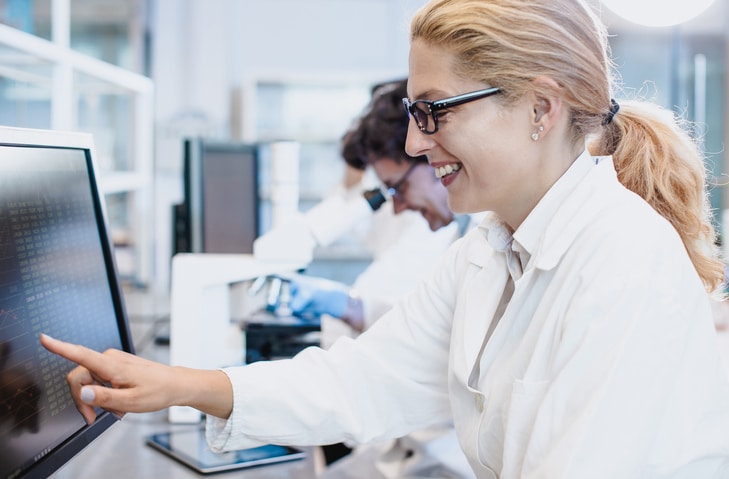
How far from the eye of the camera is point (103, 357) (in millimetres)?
814

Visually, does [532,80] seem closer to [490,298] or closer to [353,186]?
[490,298]

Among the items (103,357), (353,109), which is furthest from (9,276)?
(353,109)

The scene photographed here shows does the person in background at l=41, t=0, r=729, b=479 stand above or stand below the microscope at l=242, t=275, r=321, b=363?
above

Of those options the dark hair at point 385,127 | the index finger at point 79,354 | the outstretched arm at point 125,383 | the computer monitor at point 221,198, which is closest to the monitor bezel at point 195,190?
the computer monitor at point 221,198

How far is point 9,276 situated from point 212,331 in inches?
30.4

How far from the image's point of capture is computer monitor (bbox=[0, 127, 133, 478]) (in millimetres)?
748

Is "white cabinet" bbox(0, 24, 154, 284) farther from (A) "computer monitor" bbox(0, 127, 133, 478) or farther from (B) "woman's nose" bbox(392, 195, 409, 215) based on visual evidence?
(B) "woman's nose" bbox(392, 195, 409, 215)

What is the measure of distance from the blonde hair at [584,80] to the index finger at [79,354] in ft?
1.88

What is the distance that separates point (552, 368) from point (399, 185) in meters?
1.23

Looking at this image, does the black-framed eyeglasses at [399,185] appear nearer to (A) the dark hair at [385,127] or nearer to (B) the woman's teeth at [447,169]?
(A) the dark hair at [385,127]

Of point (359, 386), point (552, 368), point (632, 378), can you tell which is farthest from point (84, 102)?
point (632, 378)

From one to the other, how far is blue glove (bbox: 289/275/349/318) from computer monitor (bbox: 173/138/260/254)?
0.17 m

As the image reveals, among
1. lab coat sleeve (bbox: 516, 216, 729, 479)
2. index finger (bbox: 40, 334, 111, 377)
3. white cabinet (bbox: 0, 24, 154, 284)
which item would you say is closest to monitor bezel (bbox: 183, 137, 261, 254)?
white cabinet (bbox: 0, 24, 154, 284)

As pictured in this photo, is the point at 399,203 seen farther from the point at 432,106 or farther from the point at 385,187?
the point at 432,106
